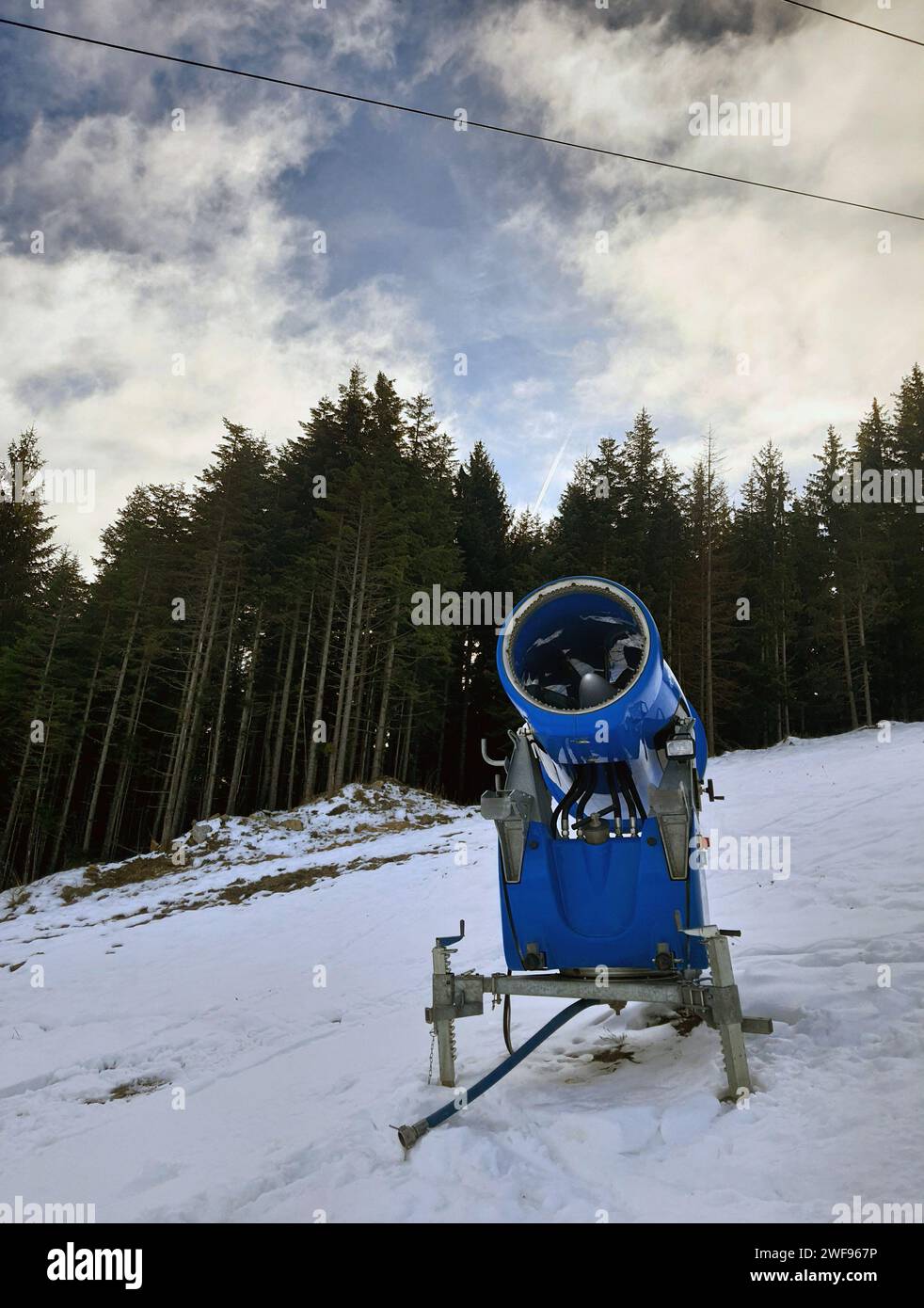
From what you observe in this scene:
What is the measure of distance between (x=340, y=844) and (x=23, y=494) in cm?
3169

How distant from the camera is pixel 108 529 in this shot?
39.2 metres

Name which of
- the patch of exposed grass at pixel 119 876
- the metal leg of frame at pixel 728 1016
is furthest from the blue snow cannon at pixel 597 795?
the patch of exposed grass at pixel 119 876

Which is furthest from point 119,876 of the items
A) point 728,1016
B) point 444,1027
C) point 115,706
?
point 728,1016

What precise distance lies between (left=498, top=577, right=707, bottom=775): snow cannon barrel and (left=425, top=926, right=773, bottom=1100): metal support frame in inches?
40.8

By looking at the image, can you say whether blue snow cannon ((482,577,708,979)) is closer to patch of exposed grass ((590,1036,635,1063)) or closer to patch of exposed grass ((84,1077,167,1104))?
patch of exposed grass ((590,1036,635,1063))

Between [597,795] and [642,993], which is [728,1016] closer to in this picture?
[642,993]

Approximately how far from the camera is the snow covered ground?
3123mm

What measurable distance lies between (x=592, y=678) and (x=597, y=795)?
773mm

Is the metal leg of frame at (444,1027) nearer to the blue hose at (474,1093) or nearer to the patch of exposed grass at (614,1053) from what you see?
the blue hose at (474,1093)

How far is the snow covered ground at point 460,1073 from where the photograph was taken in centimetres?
312

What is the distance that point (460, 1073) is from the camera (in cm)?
475

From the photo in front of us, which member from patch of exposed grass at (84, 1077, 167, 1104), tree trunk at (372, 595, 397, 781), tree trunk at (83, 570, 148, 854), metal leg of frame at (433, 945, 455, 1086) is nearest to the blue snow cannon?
metal leg of frame at (433, 945, 455, 1086)
